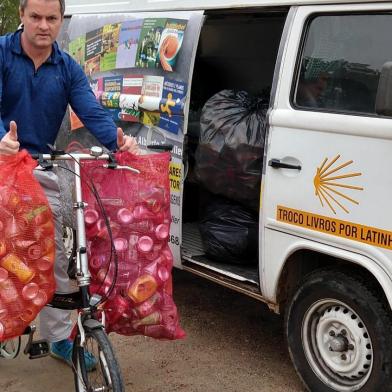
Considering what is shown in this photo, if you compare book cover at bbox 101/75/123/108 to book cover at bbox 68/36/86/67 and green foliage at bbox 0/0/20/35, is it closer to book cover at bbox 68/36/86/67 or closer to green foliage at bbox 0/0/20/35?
book cover at bbox 68/36/86/67

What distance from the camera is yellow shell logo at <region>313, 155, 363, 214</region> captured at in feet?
10.0

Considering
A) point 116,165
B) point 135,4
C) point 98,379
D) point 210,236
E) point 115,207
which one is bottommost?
point 98,379

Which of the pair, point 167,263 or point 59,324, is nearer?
point 167,263

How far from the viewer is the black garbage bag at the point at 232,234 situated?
4059 millimetres

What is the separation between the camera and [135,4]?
4.54m

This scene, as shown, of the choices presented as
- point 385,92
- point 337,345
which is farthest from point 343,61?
point 337,345

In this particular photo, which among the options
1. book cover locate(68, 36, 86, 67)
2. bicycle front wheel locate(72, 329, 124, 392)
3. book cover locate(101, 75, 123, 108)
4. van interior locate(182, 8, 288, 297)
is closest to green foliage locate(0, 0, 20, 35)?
book cover locate(68, 36, 86, 67)

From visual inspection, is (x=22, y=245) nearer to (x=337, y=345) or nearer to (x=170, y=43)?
(x=337, y=345)

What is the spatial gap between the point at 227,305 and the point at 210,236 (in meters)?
0.91

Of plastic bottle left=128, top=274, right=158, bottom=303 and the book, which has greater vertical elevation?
the book

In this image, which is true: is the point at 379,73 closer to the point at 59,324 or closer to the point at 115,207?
the point at 115,207

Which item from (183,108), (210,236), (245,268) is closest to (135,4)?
(183,108)

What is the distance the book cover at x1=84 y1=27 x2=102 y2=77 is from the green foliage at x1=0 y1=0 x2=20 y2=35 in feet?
41.4

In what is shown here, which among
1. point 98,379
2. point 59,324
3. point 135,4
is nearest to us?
point 98,379
